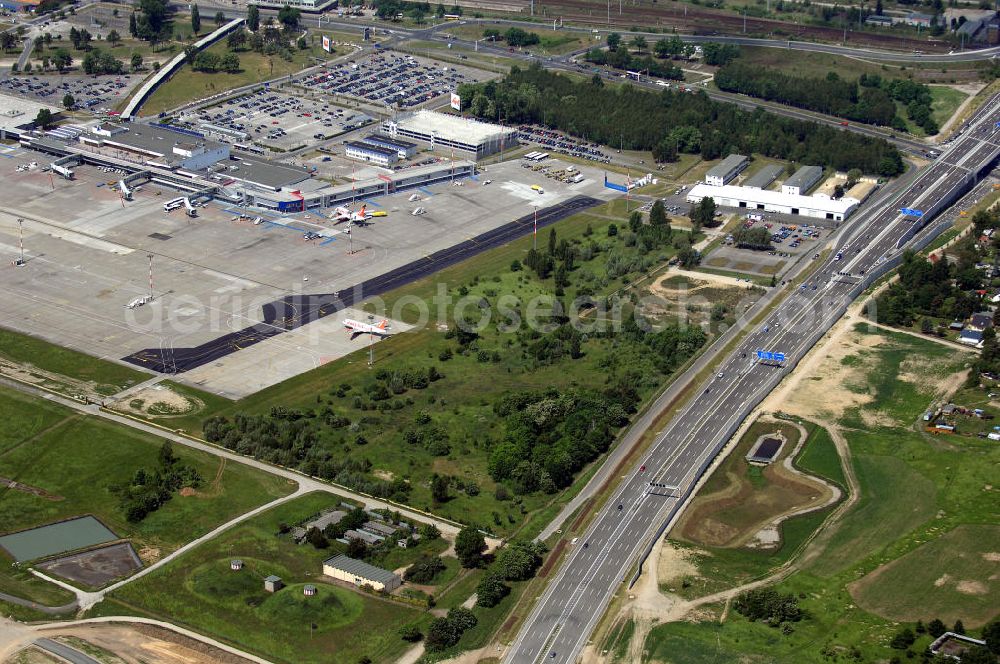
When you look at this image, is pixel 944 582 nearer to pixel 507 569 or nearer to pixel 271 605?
pixel 507 569

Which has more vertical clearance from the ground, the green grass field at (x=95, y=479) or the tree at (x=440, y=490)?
the tree at (x=440, y=490)

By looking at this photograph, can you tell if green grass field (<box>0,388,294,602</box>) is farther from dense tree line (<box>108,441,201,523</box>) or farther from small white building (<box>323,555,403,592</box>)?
small white building (<box>323,555,403,592</box>)

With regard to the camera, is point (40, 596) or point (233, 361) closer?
point (40, 596)

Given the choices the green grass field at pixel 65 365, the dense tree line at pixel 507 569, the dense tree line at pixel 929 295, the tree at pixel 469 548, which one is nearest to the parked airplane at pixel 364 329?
the green grass field at pixel 65 365

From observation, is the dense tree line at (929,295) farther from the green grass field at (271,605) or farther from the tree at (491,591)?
→ the green grass field at (271,605)

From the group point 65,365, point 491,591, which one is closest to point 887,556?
point 491,591

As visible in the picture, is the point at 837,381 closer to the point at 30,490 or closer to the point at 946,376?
the point at 946,376

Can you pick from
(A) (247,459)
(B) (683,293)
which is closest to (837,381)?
(B) (683,293)
